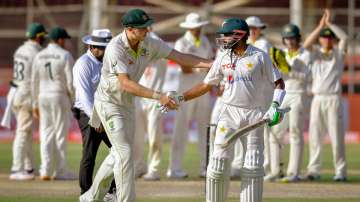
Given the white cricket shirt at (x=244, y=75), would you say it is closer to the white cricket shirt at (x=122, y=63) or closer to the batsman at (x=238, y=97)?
the batsman at (x=238, y=97)

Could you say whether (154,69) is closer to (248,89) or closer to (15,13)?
(248,89)

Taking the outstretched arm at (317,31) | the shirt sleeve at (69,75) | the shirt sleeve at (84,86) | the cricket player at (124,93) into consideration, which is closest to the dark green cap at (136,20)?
the cricket player at (124,93)

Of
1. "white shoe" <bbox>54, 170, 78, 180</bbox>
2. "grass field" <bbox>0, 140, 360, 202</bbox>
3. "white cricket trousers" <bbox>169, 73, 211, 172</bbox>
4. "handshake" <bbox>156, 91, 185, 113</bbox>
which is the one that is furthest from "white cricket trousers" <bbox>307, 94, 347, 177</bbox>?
"handshake" <bbox>156, 91, 185, 113</bbox>

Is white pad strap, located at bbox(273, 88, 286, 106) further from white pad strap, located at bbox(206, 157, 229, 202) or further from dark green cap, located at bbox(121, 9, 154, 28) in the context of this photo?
dark green cap, located at bbox(121, 9, 154, 28)

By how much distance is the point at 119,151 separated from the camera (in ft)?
34.3

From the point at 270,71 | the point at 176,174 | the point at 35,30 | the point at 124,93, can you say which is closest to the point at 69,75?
the point at 35,30

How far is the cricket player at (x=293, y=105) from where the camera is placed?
48.9ft

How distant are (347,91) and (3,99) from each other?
25.7ft

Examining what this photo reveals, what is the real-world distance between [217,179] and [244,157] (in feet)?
1.23

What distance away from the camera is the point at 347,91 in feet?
79.3

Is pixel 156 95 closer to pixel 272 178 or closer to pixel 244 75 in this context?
pixel 244 75

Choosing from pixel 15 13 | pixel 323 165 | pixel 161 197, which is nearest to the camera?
pixel 161 197

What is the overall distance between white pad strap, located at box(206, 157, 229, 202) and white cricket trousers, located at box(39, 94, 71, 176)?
531 cm

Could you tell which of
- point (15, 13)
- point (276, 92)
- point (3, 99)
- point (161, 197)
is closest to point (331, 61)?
point (161, 197)
